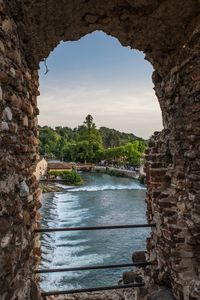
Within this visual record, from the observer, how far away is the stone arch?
2357 millimetres

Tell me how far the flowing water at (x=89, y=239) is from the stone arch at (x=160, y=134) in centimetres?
623

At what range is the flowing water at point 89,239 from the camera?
9.52 metres

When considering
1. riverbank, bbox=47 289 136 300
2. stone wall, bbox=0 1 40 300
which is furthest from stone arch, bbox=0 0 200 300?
riverbank, bbox=47 289 136 300

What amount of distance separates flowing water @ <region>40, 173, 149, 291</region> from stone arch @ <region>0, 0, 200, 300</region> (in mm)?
6225

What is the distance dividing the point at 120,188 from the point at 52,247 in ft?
60.7

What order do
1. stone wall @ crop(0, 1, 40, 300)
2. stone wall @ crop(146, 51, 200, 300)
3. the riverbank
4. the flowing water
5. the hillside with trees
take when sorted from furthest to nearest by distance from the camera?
the hillside with trees, the flowing water, the riverbank, stone wall @ crop(146, 51, 200, 300), stone wall @ crop(0, 1, 40, 300)

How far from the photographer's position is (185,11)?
318 centimetres

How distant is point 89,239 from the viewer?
13.3 m

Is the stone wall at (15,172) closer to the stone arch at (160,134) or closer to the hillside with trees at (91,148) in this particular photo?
the stone arch at (160,134)

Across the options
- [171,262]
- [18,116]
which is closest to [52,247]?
[171,262]

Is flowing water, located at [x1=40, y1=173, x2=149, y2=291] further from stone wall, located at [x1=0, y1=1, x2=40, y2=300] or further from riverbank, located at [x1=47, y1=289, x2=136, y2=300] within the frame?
stone wall, located at [x1=0, y1=1, x2=40, y2=300]

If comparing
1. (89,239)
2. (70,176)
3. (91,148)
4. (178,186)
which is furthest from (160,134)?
(91,148)

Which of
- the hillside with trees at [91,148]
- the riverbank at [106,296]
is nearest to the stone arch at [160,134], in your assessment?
the riverbank at [106,296]

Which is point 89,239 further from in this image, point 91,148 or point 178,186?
point 91,148
